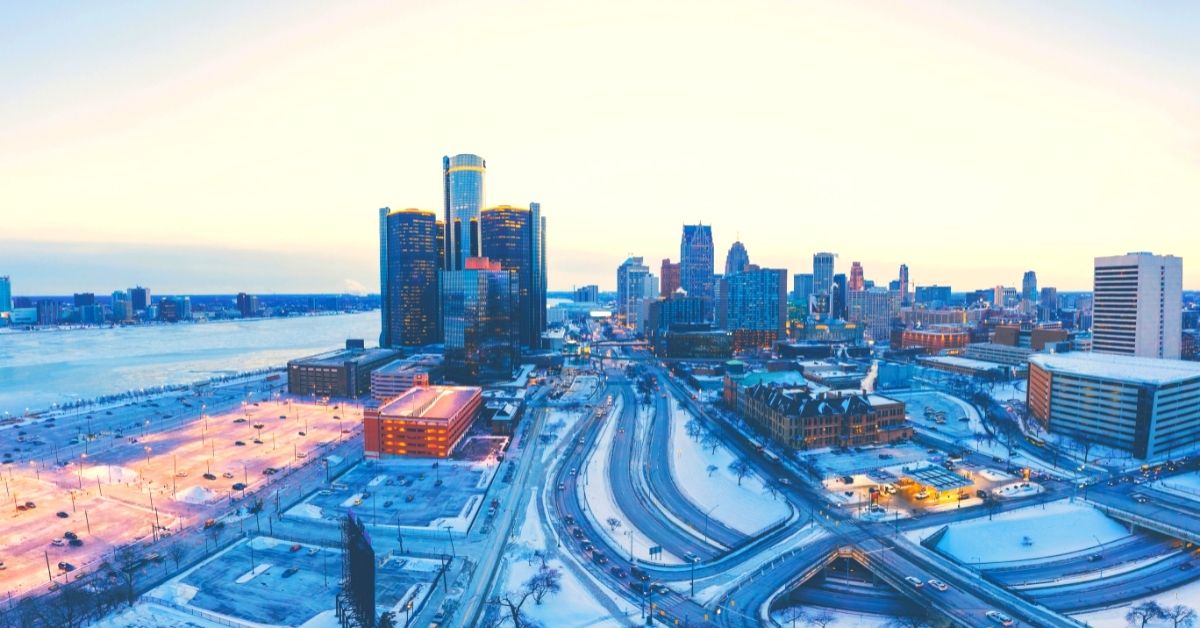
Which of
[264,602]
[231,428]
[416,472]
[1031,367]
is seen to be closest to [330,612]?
[264,602]

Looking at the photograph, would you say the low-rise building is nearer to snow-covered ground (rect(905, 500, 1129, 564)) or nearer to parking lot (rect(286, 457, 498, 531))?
snow-covered ground (rect(905, 500, 1129, 564))

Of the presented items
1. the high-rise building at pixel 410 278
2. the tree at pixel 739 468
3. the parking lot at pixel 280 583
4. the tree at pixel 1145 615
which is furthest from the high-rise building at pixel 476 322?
the tree at pixel 1145 615

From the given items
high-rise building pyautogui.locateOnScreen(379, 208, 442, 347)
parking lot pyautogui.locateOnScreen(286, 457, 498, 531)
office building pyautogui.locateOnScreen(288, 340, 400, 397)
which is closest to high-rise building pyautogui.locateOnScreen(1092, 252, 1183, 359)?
parking lot pyautogui.locateOnScreen(286, 457, 498, 531)

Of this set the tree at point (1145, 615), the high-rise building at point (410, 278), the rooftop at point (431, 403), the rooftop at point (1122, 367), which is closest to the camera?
the tree at point (1145, 615)

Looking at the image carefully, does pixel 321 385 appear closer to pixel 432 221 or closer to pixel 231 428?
pixel 231 428

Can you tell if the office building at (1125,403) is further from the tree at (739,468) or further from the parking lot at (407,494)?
the parking lot at (407,494)
